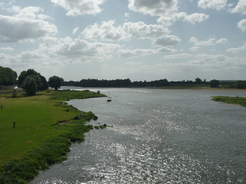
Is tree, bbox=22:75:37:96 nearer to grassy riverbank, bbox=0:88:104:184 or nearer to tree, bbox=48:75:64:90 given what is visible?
tree, bbox=48:75:64:90

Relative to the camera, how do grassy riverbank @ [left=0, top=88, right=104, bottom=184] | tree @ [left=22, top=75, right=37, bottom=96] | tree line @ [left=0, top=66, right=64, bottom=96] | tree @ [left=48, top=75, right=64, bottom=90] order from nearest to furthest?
1. grassy riverbank @ [left=0, top=88, right=104, bottom=184]
2. tree @ [left=22, top=75, right=37, bottom=96]
3. tree line @ [left=0, top=66, right=64, bottom=96]
4. tree @ [left=48, top=75, right=64, bottom=90]

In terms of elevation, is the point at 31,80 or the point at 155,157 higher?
the point at 31,80

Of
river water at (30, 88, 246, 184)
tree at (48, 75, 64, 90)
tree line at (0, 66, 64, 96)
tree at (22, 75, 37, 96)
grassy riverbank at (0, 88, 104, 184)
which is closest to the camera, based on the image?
grassy riverbank at (0, 88, 104, 184)

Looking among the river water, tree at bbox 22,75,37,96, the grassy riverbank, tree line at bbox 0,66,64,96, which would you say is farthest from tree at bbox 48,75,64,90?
the river water

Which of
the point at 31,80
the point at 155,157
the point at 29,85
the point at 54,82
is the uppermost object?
the point at 31,80

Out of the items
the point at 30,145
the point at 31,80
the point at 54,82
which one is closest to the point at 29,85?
the point at 31,80

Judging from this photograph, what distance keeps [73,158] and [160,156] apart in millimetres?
13200

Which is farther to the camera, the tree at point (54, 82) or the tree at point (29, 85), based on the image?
the tree at point (54, 82)

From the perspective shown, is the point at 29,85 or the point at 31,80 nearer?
the point at 31,80

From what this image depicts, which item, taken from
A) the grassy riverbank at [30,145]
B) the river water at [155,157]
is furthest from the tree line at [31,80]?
the river water at [155,157]

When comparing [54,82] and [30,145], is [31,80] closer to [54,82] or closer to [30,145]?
[54,82]

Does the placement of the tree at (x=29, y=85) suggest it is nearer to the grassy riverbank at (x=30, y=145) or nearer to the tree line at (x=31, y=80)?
the tree line at (x=31, y=80)

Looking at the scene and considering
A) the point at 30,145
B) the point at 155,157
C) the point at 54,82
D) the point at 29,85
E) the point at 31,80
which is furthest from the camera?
the point at 54,82

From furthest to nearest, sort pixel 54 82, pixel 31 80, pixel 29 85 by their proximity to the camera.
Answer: pixel 54 82
pixel 29 85
pixel 31 80
